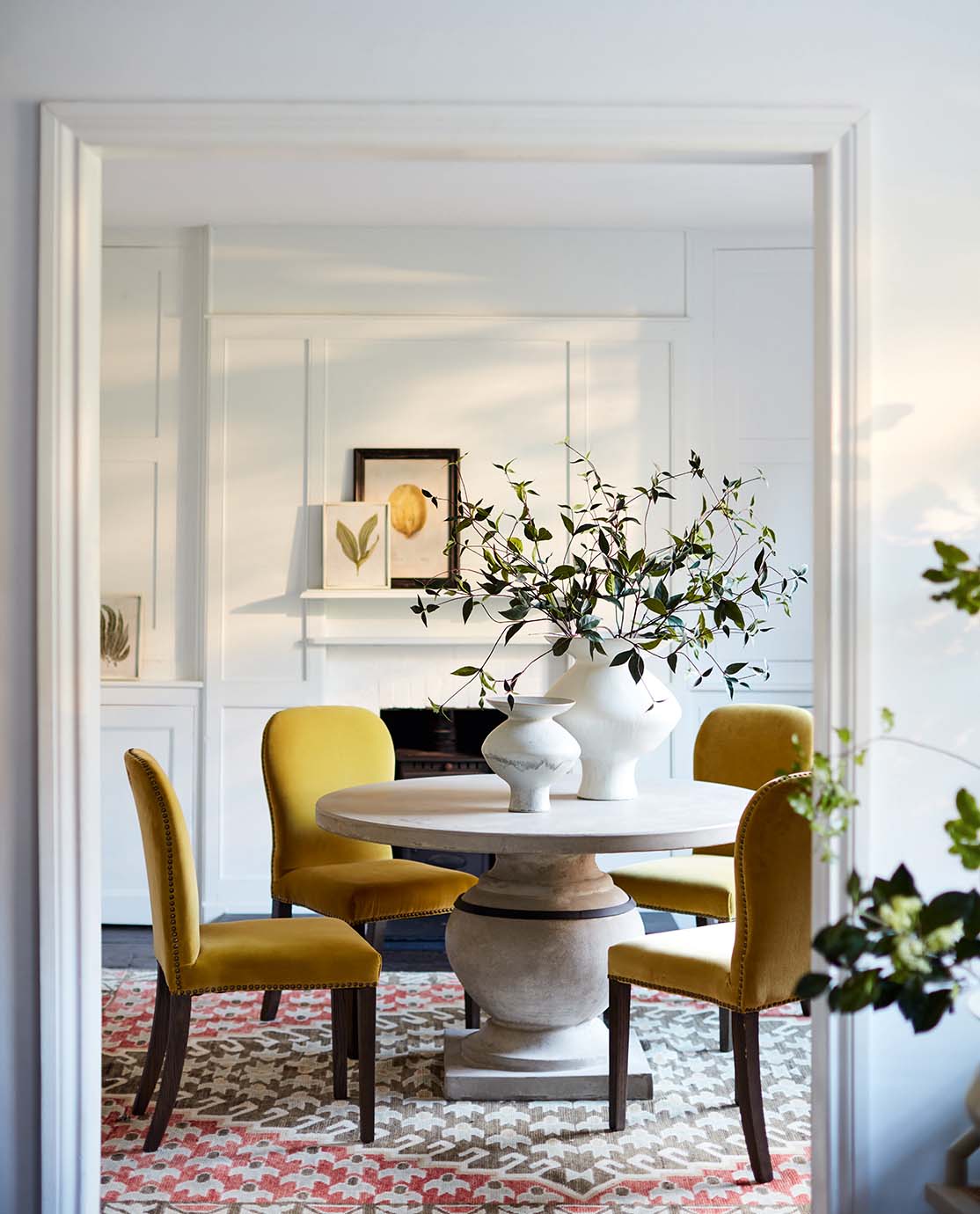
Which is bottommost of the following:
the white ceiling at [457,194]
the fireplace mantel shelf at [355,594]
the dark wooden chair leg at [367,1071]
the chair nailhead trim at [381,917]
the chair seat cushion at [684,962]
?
the dark wooden chair leg at [367,1071]

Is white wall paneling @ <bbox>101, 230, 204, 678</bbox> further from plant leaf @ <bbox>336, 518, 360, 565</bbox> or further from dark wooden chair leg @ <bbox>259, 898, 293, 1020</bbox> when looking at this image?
dark wooden chair leg @ <bbox>259, 898, 293, 1020</bbox>

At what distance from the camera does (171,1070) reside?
296 cm

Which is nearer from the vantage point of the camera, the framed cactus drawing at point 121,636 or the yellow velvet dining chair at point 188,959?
the yellow velvet dining chair at point 188,959

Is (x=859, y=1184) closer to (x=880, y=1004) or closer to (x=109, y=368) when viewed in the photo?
(x=880, y=1004)

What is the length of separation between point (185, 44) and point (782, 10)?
1089mm

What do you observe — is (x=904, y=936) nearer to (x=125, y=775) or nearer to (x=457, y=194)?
(x=457, y=194)

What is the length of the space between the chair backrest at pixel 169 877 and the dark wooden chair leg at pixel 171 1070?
55mm

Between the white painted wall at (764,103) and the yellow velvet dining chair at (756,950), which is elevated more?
the white painted wall at (764,103)

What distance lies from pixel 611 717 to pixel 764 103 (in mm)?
1552

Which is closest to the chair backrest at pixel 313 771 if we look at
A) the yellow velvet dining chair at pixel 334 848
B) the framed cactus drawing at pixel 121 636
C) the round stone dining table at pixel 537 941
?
the yellow velvet dining chair at pixel 334 848

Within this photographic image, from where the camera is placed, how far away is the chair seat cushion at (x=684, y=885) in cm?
359

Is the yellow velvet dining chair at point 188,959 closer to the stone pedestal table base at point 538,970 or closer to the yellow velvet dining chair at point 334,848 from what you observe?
the stone pedestal table base at point 538,970

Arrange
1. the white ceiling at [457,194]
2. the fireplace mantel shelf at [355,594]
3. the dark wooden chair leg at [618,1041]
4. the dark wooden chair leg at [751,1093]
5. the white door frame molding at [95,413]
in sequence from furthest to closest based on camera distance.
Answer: the fireplace mantel shelf at [355,594] → the white ceiling at [457,194] → the dark wooden chair leg at [618,1041] → the dark wooden chair leg at [751,1093] → the white door frame molding at [95,413]

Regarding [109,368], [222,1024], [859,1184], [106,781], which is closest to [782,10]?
[859,1184]
